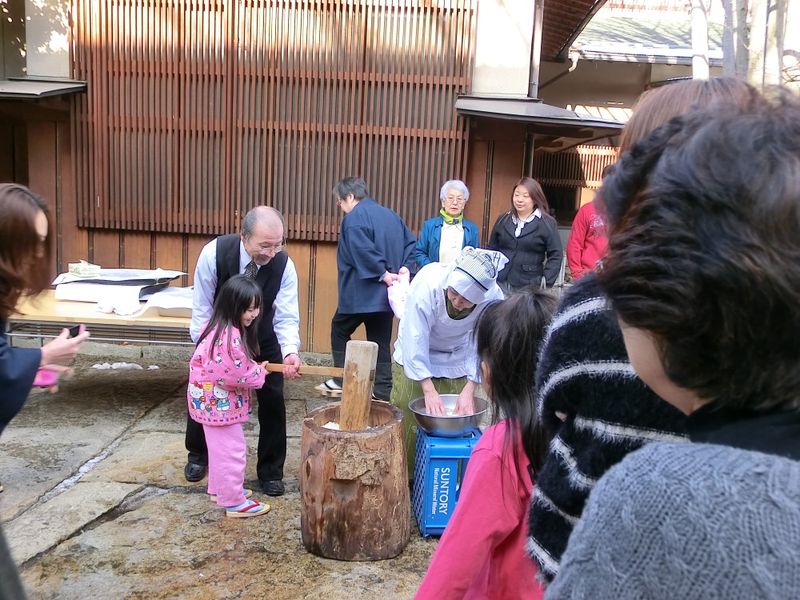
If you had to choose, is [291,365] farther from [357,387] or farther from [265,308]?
[357,387]

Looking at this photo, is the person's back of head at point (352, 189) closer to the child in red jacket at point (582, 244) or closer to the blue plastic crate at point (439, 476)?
the child in red jacket at point (582, 244)

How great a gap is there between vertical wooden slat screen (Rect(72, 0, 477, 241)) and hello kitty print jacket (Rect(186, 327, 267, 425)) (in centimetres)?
316

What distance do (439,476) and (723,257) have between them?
3.27 m

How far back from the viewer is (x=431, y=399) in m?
3.92

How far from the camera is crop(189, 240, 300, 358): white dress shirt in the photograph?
4164mm

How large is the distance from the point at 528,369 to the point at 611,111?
28.8 ft

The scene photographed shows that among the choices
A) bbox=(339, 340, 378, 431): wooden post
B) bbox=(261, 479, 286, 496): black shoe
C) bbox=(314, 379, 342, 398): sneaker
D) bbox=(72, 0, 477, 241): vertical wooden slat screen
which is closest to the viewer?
bbox=(339, 340, 378, 431): wooden post

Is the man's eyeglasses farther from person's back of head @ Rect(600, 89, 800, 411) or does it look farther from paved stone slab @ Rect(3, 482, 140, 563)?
person's back of head @ Rect(600, 89, 800, 411)

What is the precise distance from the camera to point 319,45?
6637 millimetres

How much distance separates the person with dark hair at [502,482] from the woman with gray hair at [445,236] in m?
4.23

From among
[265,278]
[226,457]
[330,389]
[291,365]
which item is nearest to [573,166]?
[330,389]

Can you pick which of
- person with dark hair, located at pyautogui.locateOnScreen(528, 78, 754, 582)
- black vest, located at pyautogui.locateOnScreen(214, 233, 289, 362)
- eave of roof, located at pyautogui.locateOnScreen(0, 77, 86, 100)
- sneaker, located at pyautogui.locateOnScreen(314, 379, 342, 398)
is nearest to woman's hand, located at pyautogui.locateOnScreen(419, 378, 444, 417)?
black vest, located at pyautogui.locateOnScreen(214, 233, 289, 362)

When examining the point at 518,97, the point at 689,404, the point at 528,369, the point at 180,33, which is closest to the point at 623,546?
the point at 689,404

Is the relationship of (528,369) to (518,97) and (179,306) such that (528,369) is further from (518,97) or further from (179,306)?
(518,97)
